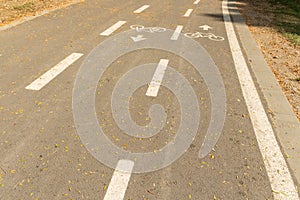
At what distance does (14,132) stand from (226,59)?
557 cm

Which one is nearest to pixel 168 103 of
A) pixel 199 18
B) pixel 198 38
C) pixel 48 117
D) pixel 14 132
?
pixel 48 117

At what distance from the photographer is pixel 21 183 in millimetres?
3143

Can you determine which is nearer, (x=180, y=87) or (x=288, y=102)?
(x=288, y=102)

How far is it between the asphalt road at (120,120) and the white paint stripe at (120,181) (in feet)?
0.04

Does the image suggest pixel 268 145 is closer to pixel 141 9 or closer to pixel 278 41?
pixel 278 41

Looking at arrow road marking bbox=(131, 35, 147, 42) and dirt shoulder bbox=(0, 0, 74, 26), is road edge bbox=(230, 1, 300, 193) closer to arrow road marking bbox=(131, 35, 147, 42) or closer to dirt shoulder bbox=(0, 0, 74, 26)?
arrow road marking bbox=(131, 35, 147, 42)

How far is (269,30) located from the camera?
10258 millimetres

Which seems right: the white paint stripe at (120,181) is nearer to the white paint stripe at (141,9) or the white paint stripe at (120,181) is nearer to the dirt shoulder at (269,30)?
the dirt shoulder at (269,30)

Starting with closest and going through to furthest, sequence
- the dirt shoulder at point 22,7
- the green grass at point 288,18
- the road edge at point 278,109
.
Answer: the road edge at point 278,109
the green grass at point 288,18
the dirt shoulder at point 22,7

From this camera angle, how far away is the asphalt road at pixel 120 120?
320 centimetres

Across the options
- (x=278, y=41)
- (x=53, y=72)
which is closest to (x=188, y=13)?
(x=278, y=41)

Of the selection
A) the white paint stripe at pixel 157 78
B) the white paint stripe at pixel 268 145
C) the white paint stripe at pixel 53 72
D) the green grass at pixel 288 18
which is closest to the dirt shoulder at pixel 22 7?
the white paint stripe at pixel 53 72

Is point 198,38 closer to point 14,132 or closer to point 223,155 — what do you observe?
point 223,155

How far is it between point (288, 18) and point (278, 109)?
30.8 ft
